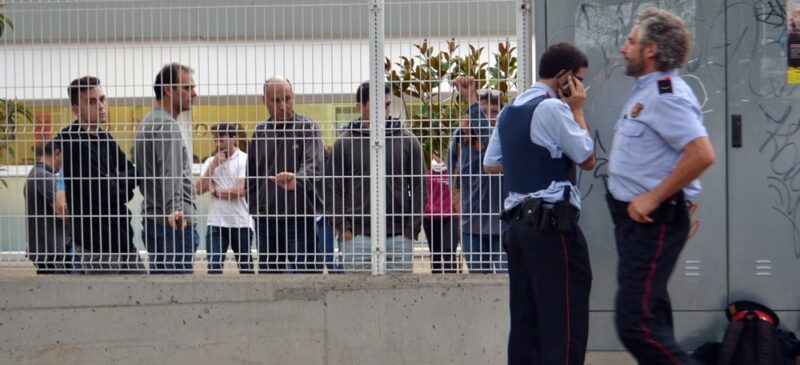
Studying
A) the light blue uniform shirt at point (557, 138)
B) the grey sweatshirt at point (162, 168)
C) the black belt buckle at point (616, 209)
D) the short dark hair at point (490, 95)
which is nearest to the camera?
the black belt buckle at point (616, 209)

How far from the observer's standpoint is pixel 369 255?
24.6 feet

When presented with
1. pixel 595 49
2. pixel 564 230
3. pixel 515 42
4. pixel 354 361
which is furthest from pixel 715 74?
pixel 354 361

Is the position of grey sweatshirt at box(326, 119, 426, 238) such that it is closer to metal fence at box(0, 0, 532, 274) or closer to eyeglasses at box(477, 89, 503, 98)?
metal fence at box(0, 0, 532, 274)

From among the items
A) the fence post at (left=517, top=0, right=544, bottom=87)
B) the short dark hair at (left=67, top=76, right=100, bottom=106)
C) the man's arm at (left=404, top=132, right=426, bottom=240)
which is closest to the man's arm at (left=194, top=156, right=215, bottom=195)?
the short dark hair at (left=67, top=76, right=100, bottom=106)

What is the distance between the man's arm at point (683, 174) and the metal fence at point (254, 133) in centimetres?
233

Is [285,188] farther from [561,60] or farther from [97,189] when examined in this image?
[561,60]

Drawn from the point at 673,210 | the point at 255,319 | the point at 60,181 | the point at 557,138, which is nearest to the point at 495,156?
the point at 557,138

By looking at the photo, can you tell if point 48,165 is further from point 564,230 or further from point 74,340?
point 564,230

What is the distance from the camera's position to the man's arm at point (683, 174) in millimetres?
5016

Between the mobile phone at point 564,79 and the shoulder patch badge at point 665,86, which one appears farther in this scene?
the mobile phone at point 564,79

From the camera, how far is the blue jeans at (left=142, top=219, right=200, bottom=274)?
24.8ft

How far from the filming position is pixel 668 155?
5160mm

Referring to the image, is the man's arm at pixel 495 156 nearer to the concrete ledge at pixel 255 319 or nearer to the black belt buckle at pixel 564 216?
the black belt buckle at pixel 564 216

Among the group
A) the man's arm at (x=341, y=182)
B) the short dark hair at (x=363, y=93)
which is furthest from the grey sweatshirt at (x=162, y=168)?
the short dark hair at (x=363, y=93)
